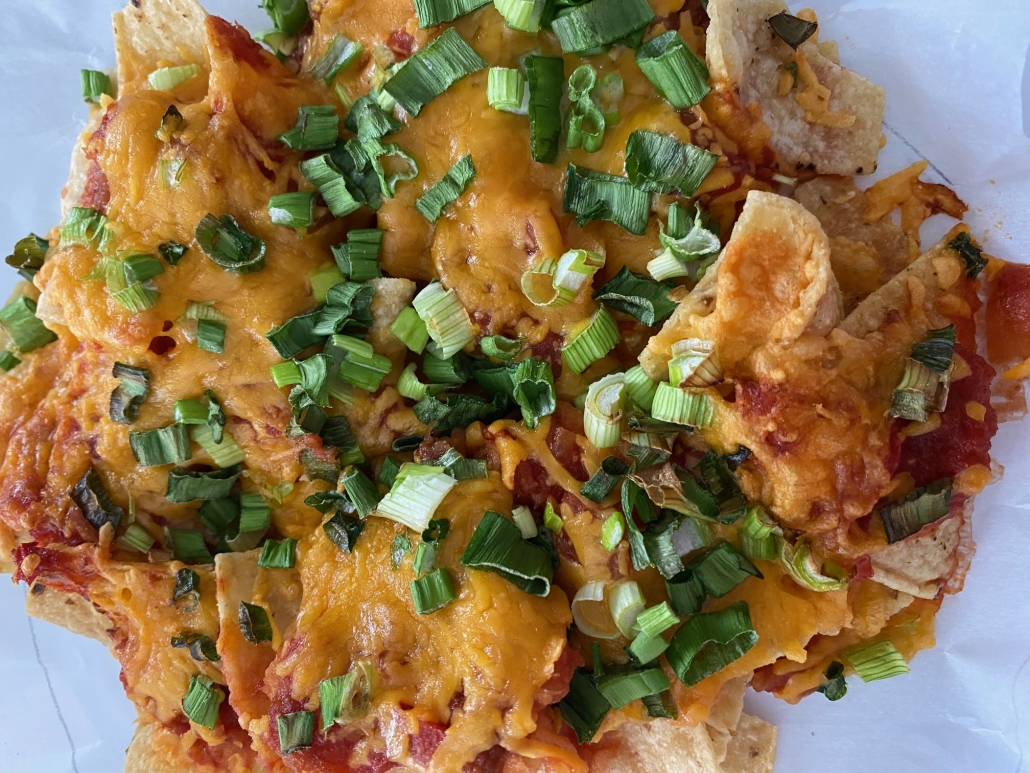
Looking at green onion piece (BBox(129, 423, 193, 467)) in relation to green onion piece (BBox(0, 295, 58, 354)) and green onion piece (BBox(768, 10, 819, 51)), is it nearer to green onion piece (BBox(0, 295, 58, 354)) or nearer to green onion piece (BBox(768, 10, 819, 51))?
green onion piece (BBox(0, 295, 58, 354))

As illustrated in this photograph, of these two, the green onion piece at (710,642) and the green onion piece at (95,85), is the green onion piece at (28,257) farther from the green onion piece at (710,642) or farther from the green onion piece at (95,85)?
the green onion piece at (710,642)

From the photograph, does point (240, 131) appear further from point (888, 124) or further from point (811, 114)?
point (888, 124)

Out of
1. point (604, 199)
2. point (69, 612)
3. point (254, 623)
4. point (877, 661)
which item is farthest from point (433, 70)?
point (69, 612)

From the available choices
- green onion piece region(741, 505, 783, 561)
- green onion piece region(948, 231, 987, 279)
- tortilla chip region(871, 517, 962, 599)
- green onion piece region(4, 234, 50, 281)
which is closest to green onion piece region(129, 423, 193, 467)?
green onion piece region(4, 234, 50, 281)

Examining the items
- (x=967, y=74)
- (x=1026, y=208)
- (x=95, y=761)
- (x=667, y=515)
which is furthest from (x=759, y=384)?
(x=95, y=761)

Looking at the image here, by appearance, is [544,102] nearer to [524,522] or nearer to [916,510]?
[524,522]

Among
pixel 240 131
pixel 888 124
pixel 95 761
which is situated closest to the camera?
pixel 240 131
